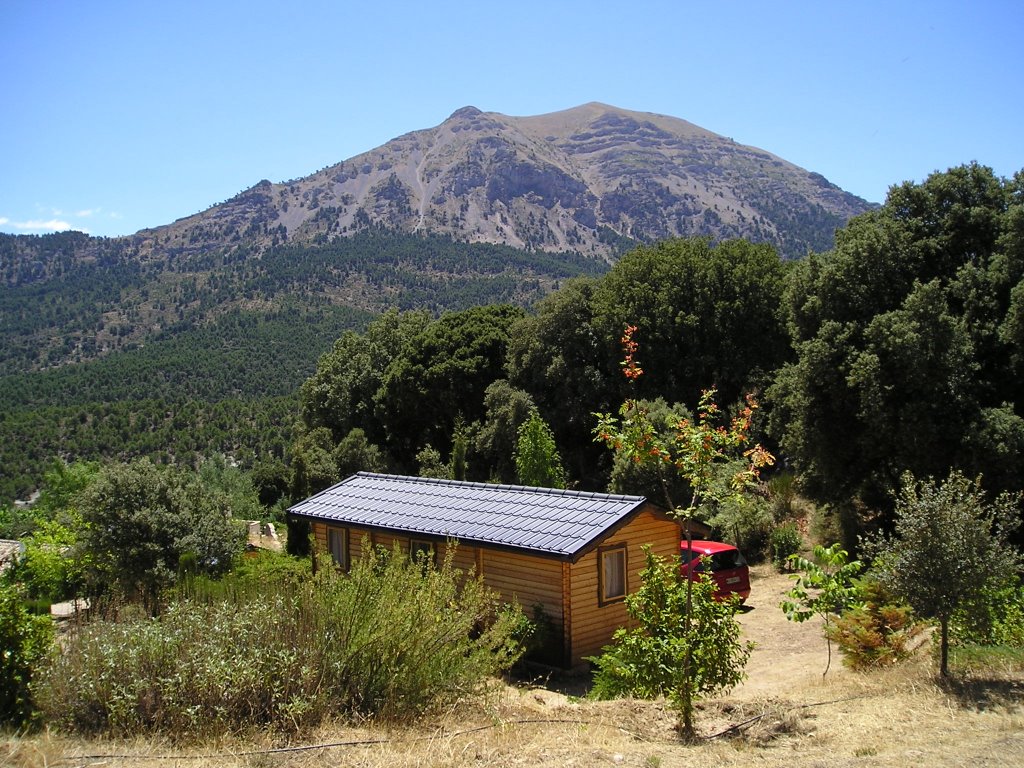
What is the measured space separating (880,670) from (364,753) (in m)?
6.40

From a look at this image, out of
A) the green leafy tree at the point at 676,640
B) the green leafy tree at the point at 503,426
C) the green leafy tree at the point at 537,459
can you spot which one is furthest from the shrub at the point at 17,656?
the green leafy tree at the point at 503,426

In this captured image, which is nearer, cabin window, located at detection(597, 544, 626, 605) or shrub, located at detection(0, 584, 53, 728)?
shrub, located at detection(0, 584, 53, 728)

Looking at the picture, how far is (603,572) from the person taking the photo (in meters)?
12.9

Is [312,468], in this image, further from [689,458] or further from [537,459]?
[689,458]

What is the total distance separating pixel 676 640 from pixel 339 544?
10.8 m

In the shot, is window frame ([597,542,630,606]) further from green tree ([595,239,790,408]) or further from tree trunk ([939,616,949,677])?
green tree ([595,239,790,408])

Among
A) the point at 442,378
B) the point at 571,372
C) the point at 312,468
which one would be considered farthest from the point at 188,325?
the point at 571,372

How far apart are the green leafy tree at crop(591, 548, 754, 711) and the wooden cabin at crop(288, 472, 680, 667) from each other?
3910 mm

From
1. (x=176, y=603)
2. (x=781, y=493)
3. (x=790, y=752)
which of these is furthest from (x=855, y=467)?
(x=176, y=603)

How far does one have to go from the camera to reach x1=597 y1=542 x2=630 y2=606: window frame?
1284cm

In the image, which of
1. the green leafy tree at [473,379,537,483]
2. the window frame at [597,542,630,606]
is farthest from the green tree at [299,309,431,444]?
the window frame at [597,542,630,606]

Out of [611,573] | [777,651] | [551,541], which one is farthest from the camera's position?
[611,573]

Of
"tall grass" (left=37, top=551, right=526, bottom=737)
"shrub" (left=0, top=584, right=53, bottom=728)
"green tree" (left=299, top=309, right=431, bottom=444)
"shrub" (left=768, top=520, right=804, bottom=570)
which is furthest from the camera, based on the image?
"green tree" (left=299, top=309, right=431, bottom=444)

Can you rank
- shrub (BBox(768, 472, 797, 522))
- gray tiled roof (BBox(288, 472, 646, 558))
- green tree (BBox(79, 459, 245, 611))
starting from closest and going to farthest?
gray tiled roof (BBox(288, 472, 646, 558))
green tree (BBox(79, 459, 245, 611))
shrub (BBox(768, 472, 797, 522))
